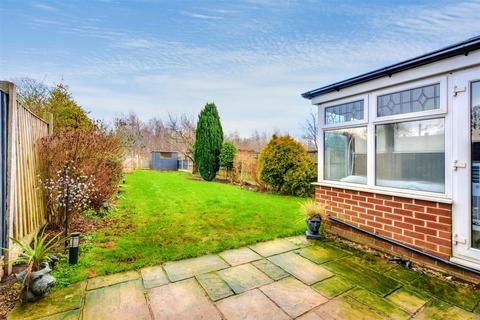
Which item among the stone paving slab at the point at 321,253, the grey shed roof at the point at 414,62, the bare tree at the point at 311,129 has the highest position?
the bare tree at the point at 311,129

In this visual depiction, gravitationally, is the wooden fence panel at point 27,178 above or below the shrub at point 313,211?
above

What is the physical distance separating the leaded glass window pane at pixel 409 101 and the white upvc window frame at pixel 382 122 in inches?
2.0

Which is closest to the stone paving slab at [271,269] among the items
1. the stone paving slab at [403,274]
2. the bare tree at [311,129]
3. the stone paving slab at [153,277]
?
the stone paving slab at [153,277]

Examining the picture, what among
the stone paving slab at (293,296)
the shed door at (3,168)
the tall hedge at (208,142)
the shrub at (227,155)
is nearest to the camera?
the stone paving slab at (293,296)

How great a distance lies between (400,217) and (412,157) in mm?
890

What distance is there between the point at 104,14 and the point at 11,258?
6449 mm

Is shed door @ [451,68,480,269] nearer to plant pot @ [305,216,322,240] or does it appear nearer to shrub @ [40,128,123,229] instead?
Result: plant pot @ [305,216,322,240]

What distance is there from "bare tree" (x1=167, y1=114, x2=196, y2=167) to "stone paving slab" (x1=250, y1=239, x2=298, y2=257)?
1599 centimetres

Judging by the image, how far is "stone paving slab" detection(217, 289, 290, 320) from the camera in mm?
2002

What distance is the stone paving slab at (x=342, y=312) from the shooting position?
1.99 m

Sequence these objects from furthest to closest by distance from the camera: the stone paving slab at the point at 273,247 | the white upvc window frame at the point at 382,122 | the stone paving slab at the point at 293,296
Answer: the stone paving slab at the point at 273,247 → the white upvc window frame at the point at 382,122 → the stone paving slab at the point at 293,296

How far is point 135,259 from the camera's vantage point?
312 cm

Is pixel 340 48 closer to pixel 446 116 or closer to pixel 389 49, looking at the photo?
pixel 389 49

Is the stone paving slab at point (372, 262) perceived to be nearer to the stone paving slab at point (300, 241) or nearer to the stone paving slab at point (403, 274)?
the stone paving slab at point (403, 274)
